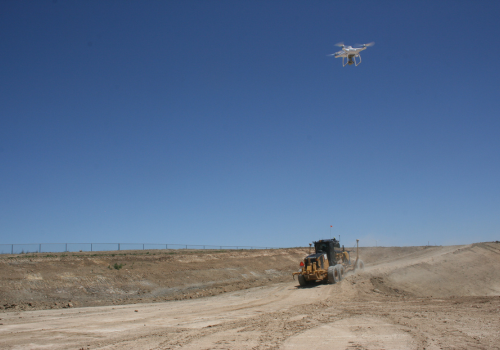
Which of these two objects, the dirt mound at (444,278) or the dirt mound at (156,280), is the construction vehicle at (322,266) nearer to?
the dirt mound at (156,280)

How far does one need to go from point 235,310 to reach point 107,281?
14118mm

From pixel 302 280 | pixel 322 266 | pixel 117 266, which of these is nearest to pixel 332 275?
pixel 322 266

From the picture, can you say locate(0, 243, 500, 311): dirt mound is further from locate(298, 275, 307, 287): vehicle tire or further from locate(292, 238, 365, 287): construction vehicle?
locate(298, 275, 307, 287): vehicle tire

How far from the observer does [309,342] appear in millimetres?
9938

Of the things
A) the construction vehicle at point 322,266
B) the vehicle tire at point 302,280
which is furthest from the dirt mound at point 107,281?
the construction vehicle at point 322,266

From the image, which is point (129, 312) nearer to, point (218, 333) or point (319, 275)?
point (218, 333)

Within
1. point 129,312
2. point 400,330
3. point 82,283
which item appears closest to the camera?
point 400,330

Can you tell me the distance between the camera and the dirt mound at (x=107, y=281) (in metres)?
22.4

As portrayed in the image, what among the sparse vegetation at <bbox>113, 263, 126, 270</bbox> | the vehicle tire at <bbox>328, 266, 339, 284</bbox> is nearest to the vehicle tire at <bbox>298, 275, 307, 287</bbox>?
the vehicle tire at <bbox>328, 266, 339, 284</bbox>

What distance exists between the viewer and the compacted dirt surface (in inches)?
408

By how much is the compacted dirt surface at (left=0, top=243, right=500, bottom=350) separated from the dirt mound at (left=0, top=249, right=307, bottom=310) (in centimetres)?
7

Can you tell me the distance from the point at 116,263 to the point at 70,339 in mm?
20976

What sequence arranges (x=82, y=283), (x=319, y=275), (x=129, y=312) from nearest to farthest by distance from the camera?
(x=129, y=312), (x=319, y=275), (x=82, y=283)

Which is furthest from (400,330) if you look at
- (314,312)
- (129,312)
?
(129,312)
